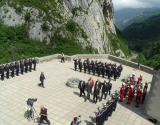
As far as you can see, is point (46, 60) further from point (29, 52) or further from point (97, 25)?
point (97, 25)

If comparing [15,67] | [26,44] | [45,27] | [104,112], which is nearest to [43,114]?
[104,112]

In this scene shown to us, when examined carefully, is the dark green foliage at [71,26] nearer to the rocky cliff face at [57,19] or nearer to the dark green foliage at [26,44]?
the rocky cliff face at [57,19]

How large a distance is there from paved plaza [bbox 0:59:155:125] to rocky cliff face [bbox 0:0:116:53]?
993 inches

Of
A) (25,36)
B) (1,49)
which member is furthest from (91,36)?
(1,49)

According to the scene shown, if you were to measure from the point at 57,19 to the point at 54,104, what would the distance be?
3560cm

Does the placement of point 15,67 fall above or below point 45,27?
below

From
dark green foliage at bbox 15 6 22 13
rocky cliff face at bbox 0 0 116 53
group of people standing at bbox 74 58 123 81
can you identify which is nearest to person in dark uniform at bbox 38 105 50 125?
group of people standing at bbox 74 58 123 81

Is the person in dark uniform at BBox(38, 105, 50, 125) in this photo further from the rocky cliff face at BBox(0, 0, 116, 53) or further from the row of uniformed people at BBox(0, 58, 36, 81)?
the rocky cliff face at BBox(0, 0, 116, 53)

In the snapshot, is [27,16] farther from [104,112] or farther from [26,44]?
[104,112]

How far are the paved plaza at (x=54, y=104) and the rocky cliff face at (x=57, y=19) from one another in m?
25.2

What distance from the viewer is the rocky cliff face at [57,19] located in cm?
Answer: 4322

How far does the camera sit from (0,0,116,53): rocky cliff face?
43.2 metres

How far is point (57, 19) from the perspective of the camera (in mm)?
47688

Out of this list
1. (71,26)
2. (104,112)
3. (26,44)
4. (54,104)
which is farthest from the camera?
(71,26)
